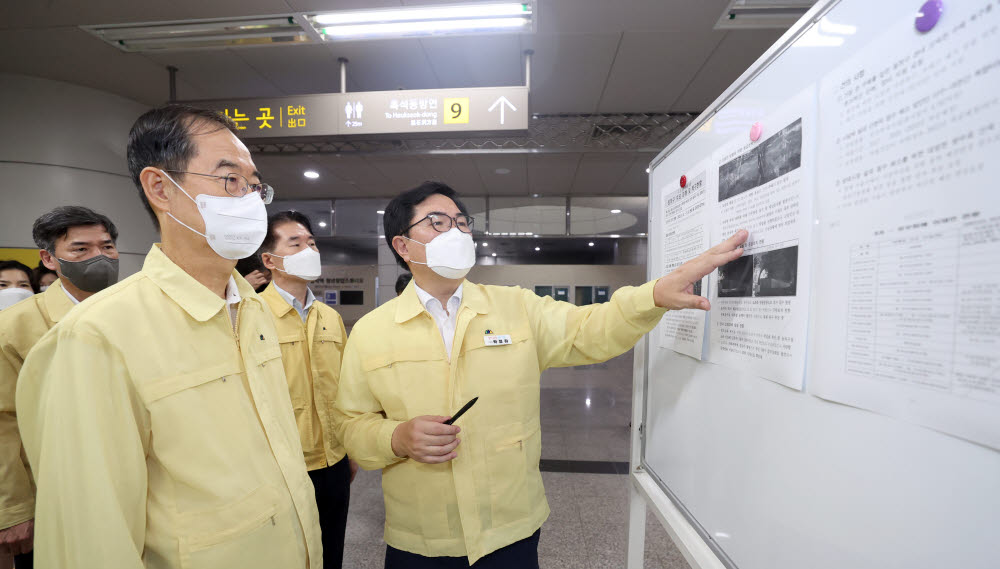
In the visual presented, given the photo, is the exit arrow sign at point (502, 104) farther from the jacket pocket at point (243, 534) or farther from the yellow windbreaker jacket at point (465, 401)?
the jacket pocket at point (243, 534)

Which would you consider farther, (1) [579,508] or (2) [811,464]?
(1) [579,508]

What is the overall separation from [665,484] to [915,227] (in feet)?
3.28

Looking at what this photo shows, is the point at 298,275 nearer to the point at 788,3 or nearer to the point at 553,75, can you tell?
the point at 553,75

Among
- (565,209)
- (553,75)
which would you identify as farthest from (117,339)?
(565,209)

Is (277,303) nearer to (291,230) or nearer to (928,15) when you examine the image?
(291,230)

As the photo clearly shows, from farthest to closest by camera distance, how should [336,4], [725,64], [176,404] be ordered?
[725,64] → [336,4] → [176,404]

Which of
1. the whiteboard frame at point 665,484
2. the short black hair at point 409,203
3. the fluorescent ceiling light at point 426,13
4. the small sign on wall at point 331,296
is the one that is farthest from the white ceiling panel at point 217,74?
the small sign on wall at point 331,296

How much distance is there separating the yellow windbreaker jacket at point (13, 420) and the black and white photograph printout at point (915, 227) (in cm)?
248

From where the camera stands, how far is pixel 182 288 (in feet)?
3.01

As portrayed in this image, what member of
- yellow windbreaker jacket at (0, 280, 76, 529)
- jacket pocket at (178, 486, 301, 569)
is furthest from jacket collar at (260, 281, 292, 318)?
jacket pocket at (178, 486, 301, 569)

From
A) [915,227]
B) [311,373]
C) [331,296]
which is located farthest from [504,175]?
[915,227]

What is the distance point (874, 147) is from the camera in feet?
1.95

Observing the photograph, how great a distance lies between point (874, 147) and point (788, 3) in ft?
9.71

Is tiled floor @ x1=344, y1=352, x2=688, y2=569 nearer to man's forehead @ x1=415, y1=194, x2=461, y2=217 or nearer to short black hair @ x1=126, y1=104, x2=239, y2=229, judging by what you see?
man's forehead @ x1=415, y1=194, x2=461, y2=217
